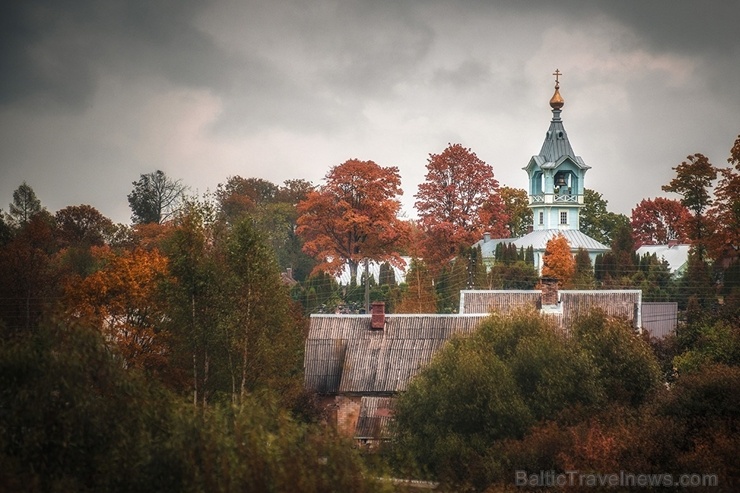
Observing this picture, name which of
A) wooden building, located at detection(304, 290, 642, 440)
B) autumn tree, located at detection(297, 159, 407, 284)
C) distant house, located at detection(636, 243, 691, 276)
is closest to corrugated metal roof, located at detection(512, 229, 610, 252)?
distant house, located at detection(636, 243, 691, 276)

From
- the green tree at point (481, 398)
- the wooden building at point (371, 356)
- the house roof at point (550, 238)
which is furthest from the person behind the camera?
the house roof at point (550, 238)

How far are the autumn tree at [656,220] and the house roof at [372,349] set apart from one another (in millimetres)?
79442

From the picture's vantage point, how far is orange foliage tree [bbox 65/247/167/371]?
4062 cm

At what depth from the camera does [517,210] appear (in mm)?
110625

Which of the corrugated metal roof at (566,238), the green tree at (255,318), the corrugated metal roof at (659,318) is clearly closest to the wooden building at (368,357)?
the green tree at (255,318)

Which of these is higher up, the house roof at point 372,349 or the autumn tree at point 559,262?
the autumn tree at point 559,262

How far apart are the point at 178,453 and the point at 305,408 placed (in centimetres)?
1971

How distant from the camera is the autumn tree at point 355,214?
7150 centimetres

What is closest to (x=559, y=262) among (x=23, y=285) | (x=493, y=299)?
(x=493, y=299)

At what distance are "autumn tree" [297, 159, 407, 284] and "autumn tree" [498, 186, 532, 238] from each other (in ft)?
125

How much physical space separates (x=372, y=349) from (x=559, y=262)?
38.1 metres

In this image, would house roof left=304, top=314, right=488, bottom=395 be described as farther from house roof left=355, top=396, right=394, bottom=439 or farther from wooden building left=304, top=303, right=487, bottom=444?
house roof left=355, top=396, right=394, bottom=439

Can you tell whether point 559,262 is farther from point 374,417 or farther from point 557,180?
point 374,417

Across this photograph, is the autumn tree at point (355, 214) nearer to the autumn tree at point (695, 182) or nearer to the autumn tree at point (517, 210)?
the autumn tree at point (695, 182)
